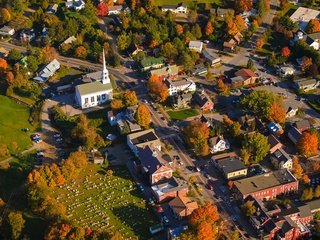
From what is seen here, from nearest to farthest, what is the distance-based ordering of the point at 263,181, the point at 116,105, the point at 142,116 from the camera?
the point at 263,181 < the point at 142,116 < the point at 116,105

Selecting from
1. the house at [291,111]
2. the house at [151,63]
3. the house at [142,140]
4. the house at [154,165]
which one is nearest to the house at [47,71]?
the house at [151,63]

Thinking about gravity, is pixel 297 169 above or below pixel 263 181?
above

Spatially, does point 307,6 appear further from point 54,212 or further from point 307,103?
point 54,212

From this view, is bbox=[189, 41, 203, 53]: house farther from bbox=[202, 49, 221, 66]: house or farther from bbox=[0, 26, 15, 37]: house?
bbox=[0, 26, 15, 37]: house

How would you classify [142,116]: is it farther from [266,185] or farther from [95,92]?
[266,185]

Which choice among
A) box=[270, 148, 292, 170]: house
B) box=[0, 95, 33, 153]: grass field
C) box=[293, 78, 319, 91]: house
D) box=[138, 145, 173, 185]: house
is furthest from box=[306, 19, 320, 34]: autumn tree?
box=[0, 95, 33, 153]: grass field

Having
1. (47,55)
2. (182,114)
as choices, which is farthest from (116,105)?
(47,55)
